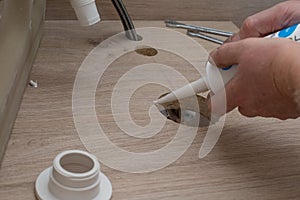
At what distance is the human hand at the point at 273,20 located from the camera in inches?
22.1

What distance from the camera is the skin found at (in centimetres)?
48

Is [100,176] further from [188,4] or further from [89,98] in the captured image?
[188,4]

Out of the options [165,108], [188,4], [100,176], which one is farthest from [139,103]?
[188,4]

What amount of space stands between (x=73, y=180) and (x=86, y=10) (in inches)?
9.6

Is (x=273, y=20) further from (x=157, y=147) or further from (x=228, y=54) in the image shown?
(x=157, y=147)

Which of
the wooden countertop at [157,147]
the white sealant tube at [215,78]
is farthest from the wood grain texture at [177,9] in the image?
the white sealant tube at [215,78]

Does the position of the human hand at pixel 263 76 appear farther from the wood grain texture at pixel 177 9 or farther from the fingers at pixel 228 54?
the wood grain texture at pixel 177 9

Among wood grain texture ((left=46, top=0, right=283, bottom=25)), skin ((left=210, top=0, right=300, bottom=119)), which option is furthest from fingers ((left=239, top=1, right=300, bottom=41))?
wood grain texture ((left=46, top=0, right=283, bottom=25))

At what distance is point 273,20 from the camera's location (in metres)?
0.57

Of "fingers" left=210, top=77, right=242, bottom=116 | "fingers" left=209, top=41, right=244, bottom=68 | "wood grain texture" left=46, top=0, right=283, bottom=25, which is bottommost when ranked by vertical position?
"wood grain texture" left=46, top=0, right=283, bottom=25

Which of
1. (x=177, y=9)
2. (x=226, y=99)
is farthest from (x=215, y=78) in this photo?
(x=177, y=9)

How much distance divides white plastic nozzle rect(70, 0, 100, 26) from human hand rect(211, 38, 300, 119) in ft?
0.50

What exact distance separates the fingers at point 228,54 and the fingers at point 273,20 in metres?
0.06

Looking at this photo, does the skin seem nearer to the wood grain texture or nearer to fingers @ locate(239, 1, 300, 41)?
fingers @ locate(239, 1, 300, 41)
